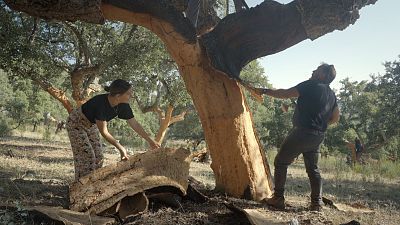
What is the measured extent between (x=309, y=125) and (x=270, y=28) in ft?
4.41

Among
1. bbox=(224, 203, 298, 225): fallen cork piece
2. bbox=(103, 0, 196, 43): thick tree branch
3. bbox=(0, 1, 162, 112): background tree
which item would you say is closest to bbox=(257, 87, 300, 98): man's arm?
bbox=(103, 0, 196, 43): thick tree branch

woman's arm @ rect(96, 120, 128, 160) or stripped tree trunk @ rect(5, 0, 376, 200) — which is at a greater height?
stripped tree trunk @ rect(5, 0, 376, 200)

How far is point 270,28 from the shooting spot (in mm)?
4879

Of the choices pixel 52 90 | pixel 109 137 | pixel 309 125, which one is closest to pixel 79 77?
pixel 52 90

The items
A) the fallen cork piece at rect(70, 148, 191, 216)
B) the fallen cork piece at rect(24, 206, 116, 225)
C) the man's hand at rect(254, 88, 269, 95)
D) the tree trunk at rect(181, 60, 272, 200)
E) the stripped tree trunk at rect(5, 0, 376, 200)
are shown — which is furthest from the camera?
the tree trunk at rect(181, 60, 272, 200)

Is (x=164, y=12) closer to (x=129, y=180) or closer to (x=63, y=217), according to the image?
(x=129, y=180)

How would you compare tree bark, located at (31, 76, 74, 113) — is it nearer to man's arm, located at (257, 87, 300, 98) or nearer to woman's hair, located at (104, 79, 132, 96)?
woman's hair, located at (104, 79, 132, 96)

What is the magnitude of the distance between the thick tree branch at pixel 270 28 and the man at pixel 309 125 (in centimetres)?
54

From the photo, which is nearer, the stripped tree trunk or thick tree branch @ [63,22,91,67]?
→ the stripped tree trunk

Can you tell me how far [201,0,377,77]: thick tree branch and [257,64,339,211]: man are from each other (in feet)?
1.77

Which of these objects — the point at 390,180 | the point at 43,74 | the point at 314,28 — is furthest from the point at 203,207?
the point at 43,74

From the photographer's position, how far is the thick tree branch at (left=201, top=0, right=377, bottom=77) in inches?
180

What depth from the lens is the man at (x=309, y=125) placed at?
177 inches

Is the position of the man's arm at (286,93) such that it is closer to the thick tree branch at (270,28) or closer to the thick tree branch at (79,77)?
the thick tree branch at (270,28)
